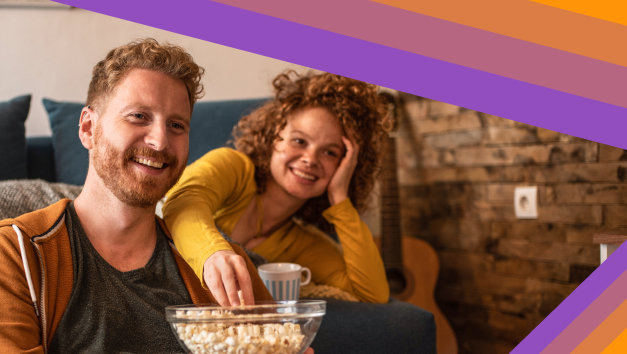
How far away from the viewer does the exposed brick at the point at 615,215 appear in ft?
5.46

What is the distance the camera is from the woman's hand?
61.8 inches

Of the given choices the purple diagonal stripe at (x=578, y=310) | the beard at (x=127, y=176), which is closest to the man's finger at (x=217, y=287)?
the beard at (x=127, y=176)

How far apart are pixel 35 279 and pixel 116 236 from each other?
0.56ft

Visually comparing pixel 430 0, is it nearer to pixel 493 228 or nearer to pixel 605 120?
pixel 605 120

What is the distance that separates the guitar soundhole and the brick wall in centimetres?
22

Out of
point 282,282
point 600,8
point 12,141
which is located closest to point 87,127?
point 282,282

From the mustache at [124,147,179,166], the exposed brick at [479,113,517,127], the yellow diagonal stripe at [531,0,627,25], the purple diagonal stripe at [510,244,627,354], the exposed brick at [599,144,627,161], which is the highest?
the yellow diagonal stripe at [531,0,627,25]

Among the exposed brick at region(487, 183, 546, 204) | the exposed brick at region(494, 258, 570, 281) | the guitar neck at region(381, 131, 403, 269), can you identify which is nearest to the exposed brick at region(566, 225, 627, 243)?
the exposed brick at region(494, 258, 570, 281)

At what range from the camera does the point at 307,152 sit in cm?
151

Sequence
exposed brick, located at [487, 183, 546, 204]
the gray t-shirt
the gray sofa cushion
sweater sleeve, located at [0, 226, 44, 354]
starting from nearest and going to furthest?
sweater sleeve, located at [0, 226, 44, 354] < the gray t-shirt < the gray sofa cushion < exposed brick, located at [487, 183, 546, 204]

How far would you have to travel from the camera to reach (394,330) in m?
1.20

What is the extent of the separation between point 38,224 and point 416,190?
1.84m

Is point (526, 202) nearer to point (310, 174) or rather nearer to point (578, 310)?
point (310, 174)

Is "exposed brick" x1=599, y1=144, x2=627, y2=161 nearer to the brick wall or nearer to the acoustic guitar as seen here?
the brick wall
